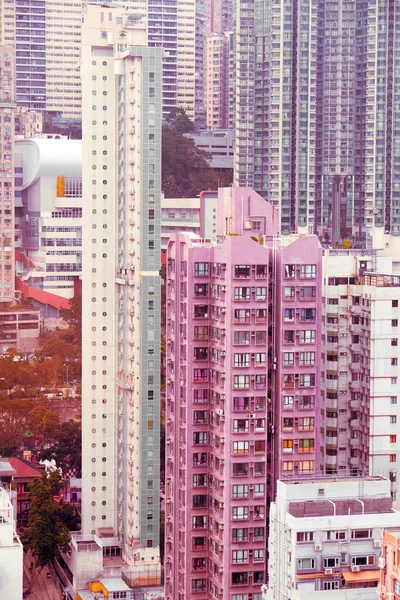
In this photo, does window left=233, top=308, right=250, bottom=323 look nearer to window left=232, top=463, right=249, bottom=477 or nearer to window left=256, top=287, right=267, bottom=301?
window left=256, top=287, right=267, bottom=301

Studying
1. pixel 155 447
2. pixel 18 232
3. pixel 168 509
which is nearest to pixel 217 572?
pixel 168 509

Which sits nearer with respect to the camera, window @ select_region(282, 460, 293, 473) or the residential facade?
window @ select_region(282, 460, 293, 473)

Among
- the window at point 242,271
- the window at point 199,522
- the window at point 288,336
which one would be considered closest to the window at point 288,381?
the window at point 288,336

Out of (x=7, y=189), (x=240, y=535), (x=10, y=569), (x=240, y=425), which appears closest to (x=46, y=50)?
(x=7, y=189)

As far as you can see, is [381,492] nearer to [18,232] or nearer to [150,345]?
[150,345]

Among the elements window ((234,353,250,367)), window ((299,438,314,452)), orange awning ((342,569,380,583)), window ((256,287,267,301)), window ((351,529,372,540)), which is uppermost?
window ((256,287,267,301))

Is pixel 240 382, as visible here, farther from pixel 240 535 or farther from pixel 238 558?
pixel 238 558

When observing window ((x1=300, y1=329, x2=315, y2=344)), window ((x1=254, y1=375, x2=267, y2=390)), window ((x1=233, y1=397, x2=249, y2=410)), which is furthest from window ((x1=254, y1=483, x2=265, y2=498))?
window ((x1=300, y1=329, x2=315, y2=344))
